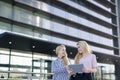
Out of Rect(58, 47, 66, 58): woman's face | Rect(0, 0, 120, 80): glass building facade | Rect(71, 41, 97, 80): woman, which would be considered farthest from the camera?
Rect(0, 0, 120, 80): glass building facade

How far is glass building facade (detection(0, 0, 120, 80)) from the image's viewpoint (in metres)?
21.7

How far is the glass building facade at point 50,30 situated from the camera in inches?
855

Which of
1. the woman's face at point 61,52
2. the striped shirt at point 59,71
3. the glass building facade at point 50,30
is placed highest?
the glass building facade at point 50,30

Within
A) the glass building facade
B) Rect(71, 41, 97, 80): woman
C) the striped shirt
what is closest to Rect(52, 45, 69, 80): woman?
the striped shirt

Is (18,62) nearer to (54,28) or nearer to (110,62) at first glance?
(54,28)

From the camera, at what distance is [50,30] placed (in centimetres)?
2847

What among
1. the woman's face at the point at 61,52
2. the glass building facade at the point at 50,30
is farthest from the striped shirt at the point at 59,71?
the glass building facade at the point at 50,30

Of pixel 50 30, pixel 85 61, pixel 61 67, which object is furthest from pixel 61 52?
pixel 50 30

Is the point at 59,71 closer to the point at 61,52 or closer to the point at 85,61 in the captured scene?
the point at 61,52

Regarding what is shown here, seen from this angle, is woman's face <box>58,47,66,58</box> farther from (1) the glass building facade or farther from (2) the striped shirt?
(1) the glass building facade

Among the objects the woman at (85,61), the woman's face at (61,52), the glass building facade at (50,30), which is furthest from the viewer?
the glass building facade at (50,30)

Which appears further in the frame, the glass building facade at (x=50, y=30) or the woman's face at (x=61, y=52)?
the glass building facade at (x=50, y=30)

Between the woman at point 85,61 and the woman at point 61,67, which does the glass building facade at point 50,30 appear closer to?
the woman at point 61,67

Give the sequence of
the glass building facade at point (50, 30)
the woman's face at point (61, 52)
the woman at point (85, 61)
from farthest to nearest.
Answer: the glass building facade at point (50, 30) < the woman's face at point (61, 52) < the woman at point (85, 61)
